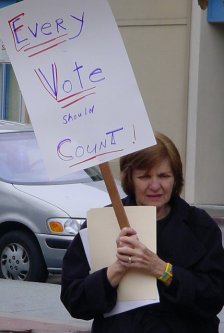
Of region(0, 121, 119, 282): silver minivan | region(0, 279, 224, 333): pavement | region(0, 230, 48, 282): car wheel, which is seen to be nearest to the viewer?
region(0, 279, 224, 333): pavement

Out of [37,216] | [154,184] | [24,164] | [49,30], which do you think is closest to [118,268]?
[154,184]

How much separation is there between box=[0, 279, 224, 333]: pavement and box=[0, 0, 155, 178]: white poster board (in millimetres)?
3571

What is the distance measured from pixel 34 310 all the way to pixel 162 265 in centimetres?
469

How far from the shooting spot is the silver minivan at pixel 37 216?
9547 mm

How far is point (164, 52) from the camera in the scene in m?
19.6

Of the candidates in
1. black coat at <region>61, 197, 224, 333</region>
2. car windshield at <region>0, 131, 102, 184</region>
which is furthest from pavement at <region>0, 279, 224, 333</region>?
black coat at <region>61, 197, 224, 333</region>

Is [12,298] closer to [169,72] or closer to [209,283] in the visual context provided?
[209,283]

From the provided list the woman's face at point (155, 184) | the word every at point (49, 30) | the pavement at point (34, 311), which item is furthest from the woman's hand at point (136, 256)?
the pavement at point (34, 311)

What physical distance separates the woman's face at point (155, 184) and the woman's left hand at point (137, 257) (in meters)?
0.20

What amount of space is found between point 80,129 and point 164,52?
16377mm

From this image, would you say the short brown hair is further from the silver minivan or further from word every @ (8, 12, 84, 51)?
the silver minivan

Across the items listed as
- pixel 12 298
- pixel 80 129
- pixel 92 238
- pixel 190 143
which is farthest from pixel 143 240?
pixel 190 143

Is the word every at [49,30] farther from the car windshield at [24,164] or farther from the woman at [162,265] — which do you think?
the car windshield at [24,164]

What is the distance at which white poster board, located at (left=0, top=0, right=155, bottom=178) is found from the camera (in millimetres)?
3422
